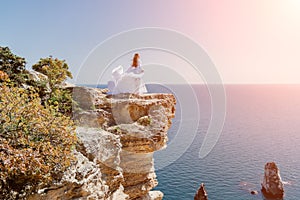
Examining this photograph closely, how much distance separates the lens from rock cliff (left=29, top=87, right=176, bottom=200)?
38.5 feet

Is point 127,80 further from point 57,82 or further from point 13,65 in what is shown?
point 13,65

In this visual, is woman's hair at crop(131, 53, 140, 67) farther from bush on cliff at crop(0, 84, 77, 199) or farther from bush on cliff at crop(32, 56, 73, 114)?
bush on cliff at crop(0, 84, 77, 199)

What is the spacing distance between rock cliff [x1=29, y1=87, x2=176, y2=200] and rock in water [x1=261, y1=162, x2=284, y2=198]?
1049 inches

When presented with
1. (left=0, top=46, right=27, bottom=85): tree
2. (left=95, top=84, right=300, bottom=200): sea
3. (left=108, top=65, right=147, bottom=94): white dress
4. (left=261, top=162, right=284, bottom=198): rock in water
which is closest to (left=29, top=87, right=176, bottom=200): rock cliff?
(left=108, top=65, right=147, bottom=94): white dress

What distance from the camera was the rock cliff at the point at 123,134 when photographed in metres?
11.8

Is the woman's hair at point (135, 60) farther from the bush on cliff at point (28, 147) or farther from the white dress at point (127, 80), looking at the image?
the bush on cliff at point (28, 147)

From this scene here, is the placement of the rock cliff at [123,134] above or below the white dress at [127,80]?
below

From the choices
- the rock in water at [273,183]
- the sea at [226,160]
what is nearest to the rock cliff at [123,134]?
the sea at [226,160]

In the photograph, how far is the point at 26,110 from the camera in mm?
8164

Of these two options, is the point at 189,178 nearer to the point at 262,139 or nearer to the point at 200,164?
the point at 200,164

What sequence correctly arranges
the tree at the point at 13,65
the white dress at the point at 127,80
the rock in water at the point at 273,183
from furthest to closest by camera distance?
the rock in water at the point at 273,183
the white dress at the point at 127,80
the tree at the point at 13,65

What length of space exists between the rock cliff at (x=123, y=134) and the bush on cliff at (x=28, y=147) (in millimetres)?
2327

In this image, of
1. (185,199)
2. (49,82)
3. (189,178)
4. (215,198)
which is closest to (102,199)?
(49,82)

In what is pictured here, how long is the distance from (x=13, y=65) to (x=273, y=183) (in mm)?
38778
